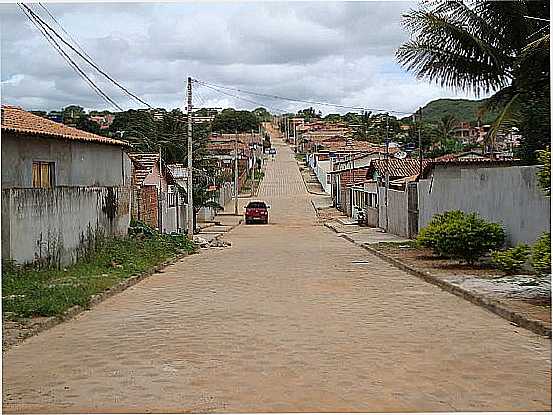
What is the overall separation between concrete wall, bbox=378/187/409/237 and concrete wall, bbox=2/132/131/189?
11.3 metres

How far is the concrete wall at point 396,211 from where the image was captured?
34375 millimetres

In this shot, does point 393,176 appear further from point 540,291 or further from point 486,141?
point 540,291

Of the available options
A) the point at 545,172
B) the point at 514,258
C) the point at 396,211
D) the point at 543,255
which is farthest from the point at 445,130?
the point at 543,255

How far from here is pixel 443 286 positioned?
1686 cm

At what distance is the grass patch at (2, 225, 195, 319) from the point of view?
42.4 feet

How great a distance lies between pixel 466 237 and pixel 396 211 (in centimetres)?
1789

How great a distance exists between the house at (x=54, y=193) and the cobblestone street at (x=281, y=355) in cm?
203

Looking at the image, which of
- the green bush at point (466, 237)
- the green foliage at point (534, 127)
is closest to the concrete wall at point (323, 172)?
the green foliage at point (534, 127)

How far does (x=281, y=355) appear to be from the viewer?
935 centimetres

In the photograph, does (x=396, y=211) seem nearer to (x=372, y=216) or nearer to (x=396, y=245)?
(x=396, y=245)

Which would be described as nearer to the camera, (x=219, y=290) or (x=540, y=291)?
(x=540, y=291)

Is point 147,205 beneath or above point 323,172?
beneath

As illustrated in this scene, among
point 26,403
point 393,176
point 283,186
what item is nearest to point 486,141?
point 26,403

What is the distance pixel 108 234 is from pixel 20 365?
13.7m
